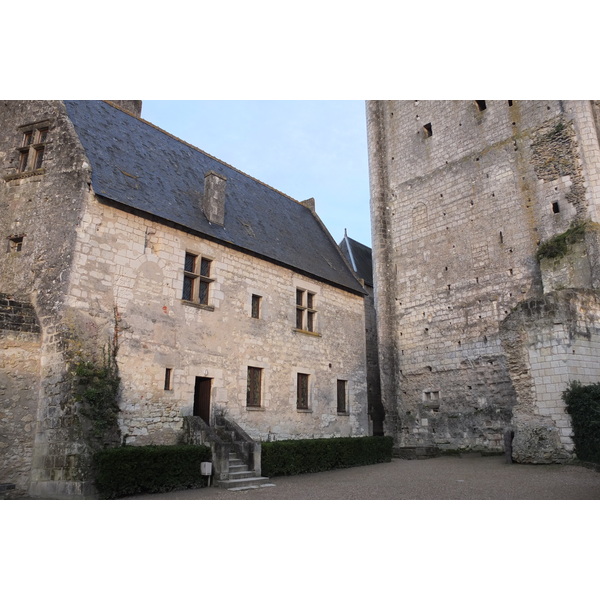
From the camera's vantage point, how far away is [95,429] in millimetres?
8961

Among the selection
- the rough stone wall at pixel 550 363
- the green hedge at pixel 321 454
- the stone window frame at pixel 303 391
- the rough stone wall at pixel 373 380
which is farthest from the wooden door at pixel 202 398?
the rough stone wall at pixel 373 380

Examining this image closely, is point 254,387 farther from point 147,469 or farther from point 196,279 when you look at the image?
point 147,469

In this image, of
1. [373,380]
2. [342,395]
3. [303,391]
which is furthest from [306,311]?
[373,380]

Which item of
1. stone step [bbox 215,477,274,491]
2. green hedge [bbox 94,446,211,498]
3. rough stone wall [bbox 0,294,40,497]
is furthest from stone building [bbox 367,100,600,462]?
rough stone wall [bbox 0,294,40,497]

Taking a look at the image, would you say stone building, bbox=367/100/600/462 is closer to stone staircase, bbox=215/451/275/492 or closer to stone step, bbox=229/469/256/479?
stone staircase, bbox=215/451/275/492

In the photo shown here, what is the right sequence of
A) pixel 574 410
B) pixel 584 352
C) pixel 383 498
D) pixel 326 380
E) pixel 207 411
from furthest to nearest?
1. pixel 326 380
2. pixel 207 411
3. pixel 584 352
4. pixel 574 410
5. pixel 383 498

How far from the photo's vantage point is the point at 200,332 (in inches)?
459

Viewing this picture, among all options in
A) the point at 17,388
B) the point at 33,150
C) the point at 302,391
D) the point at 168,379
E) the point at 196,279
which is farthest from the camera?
the point at 302,391

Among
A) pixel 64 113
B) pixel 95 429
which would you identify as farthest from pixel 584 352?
pixel 64 113

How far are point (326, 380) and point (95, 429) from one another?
746cm

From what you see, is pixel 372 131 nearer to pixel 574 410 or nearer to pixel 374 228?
pixel 374 228

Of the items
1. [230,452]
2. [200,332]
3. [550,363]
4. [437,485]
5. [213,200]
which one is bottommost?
[437,485]

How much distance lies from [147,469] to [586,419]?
8.27 metres

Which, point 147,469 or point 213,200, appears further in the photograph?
point 213,200
